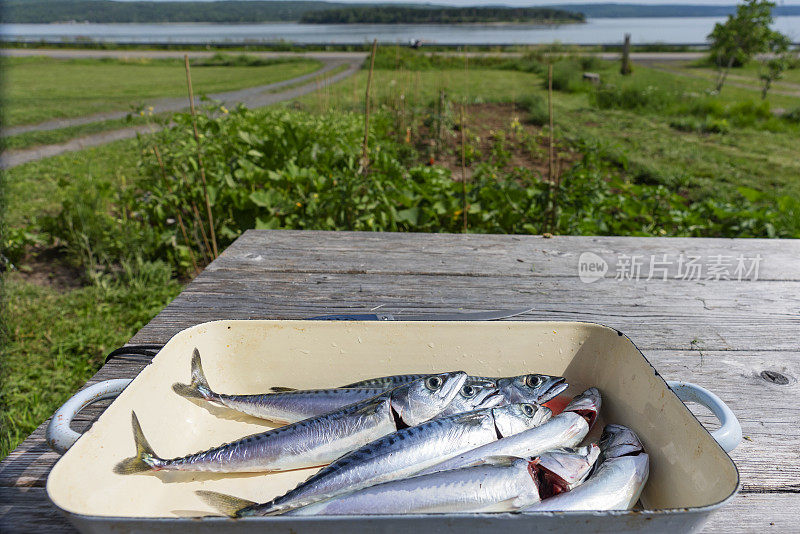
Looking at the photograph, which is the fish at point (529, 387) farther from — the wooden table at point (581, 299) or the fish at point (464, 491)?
the wooden table at point (581, 299)

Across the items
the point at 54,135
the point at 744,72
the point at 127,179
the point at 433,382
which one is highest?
the point at 744,72

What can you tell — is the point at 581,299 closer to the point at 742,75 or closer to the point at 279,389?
the point at 279,389

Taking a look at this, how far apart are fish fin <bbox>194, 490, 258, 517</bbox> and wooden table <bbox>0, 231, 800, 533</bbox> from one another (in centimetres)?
24

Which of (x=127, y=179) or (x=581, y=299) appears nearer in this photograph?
(x=581, y=299)

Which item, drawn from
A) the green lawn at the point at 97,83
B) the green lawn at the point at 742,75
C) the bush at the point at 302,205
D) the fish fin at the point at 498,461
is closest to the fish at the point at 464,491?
the fish fin at the point at 498,461

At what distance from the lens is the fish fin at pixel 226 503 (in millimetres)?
884

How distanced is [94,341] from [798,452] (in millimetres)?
3663

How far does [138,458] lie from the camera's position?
926 mm

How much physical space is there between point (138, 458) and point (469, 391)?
605 millimetres

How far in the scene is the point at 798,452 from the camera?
1.13 metres

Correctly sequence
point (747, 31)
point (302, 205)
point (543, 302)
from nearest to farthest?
point (543, 302), point (302, 205), point (747, 31)

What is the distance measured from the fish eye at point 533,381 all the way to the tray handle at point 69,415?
2.64 feet

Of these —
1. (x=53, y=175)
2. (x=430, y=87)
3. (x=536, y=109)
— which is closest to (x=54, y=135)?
(x=53, y=175)

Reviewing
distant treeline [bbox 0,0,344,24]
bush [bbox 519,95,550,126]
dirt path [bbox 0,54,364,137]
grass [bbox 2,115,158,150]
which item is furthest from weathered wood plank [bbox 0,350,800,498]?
distant treeline [bbox 0,0,344,24]
